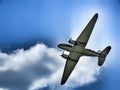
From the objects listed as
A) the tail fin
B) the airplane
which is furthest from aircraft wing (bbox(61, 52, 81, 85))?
the tail fin

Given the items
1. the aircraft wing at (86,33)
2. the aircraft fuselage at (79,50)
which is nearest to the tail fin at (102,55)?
the aircraft fuselage at (79,50)

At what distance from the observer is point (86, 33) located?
97.0 meters

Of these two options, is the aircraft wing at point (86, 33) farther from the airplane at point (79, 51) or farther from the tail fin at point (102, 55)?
the tail fin at point (102, 55)

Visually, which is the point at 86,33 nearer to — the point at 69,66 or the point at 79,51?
the point at 79,51

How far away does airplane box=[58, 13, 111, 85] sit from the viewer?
3802 inches

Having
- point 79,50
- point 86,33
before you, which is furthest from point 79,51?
point 86,33

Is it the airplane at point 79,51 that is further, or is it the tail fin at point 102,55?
the tail fin at point 102,55

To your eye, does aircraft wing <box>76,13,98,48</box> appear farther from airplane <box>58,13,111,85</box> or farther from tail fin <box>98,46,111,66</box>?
tail fin <box>98,46,111,66</box>

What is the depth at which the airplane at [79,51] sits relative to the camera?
96.6 m

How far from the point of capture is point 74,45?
97625 mm

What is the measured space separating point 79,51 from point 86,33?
11.6ft

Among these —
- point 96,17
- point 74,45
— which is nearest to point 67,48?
point 74,45

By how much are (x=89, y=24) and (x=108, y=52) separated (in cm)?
695

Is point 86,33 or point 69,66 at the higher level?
point 86,33
